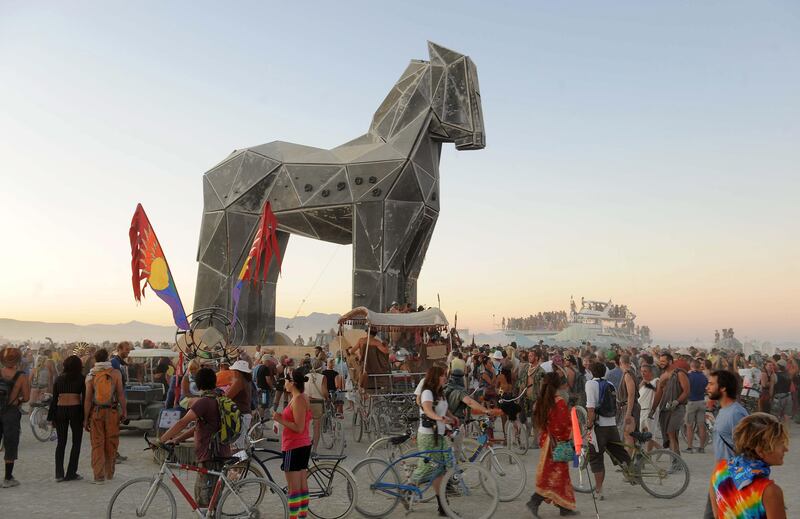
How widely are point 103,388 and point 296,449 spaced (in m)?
4.30

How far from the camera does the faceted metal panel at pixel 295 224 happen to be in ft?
88.8

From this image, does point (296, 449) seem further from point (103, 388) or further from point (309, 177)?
point (309, 177)

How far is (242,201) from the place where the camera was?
27.3m

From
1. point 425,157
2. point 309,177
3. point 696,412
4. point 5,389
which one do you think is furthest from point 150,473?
point 425,157

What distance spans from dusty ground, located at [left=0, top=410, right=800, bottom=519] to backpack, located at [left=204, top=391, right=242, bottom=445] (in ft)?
5.55

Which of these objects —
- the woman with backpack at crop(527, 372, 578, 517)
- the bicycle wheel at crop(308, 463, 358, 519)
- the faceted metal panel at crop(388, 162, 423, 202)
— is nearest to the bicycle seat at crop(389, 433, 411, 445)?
the bicycle wheel at crop(308, 463, 358, 519)

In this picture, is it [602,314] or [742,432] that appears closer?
[742,432]

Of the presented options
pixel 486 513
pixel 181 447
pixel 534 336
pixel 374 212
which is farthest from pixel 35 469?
pixel 534 336

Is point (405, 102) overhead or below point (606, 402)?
overhead

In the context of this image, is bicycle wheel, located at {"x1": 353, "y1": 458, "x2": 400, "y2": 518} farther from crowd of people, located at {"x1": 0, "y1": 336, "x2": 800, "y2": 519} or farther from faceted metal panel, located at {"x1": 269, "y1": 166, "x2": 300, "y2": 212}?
faceted metal panel, located at {"x1": 269, "y1": 166, "x2": 300, "y2": 212}

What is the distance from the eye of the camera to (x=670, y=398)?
11.9m

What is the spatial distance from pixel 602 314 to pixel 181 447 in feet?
317

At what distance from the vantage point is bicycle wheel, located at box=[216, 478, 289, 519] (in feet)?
21.6

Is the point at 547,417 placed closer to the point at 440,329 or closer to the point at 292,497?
the point at 292,497
